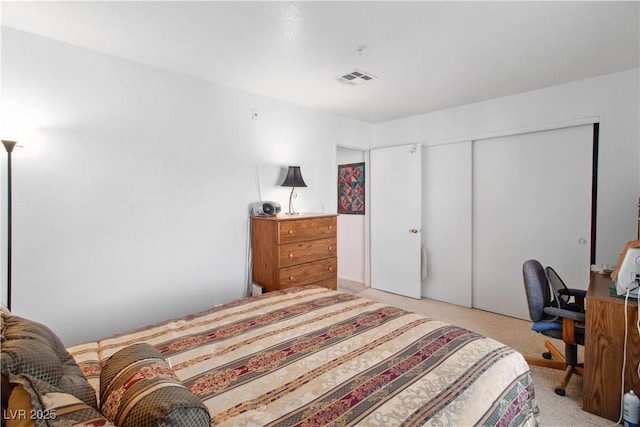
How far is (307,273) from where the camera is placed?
3193 mm

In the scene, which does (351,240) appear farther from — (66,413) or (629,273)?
(66,413)

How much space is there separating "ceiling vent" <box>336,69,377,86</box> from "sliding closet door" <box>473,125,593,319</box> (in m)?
1.79

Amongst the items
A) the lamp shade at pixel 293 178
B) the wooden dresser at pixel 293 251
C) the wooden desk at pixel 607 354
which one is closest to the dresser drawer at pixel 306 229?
the wooden dresser at pixel 293 251

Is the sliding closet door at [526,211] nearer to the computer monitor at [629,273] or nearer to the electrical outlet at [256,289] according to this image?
the computer monitor at [629,273]

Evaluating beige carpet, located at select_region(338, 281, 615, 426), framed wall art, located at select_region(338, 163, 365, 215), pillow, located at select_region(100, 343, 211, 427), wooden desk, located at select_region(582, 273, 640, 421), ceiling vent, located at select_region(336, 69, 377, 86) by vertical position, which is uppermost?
ceiling vent, located at select_region(336, 69, 377, 86)

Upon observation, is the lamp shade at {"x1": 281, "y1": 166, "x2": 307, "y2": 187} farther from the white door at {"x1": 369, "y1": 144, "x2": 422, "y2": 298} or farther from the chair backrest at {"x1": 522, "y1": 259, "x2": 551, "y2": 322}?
the chair backrest at {"x1": 522, "y1": 259, "x2": 551, "y2": 322}

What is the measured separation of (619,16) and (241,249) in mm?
3357

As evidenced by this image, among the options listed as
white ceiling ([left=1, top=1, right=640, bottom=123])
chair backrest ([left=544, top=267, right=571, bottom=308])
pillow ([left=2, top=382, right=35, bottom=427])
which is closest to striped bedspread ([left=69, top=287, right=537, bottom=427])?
pillow ([left=2, top=382, right=35, bottom=427])

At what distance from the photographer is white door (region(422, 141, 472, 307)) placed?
388 cm

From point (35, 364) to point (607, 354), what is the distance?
2818 millimetres

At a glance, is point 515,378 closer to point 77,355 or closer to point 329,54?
point 77,355

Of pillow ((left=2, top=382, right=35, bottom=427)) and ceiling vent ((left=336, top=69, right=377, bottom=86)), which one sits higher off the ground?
ceiling vent ((left=336, top=69, right=377, bottom=86))

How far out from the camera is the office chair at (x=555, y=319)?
220cm

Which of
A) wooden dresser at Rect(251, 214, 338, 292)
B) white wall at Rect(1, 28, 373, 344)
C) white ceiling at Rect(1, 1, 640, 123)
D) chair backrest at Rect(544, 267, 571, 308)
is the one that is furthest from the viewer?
wooden dresser at Rect(251, 214, 338, 292)
